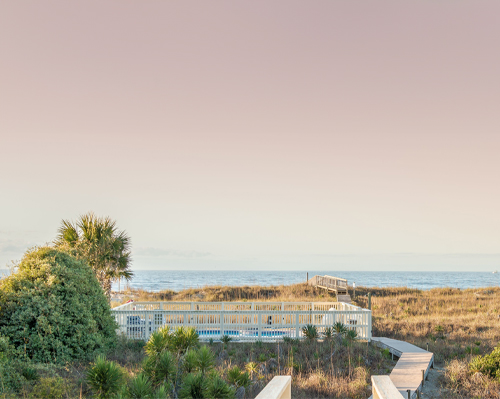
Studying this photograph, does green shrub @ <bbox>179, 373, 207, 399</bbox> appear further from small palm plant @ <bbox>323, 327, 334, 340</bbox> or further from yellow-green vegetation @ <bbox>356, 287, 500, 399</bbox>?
small palm plant @ <bbox>323, 327, 334, 340</bbox>

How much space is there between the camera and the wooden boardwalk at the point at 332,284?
102 feet

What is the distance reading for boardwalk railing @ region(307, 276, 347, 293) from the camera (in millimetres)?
31172

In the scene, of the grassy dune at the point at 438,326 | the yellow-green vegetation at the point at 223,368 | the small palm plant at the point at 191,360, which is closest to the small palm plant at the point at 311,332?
the yellow-green vegetation at the point at 223,368

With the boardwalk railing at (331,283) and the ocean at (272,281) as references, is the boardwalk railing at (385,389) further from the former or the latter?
the ocean at (272,281)

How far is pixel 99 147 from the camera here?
76.4ft

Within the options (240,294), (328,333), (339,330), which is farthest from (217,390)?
(240,294)

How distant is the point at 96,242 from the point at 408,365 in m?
11.0

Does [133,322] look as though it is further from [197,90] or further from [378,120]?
[378,120]

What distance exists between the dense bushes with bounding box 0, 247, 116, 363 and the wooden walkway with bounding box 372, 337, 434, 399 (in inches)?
281

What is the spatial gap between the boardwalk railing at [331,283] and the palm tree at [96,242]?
20397 millimetres

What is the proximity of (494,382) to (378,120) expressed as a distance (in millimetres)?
18123

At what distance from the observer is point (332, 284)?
1283 inches

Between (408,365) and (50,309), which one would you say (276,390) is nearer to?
(50,309)

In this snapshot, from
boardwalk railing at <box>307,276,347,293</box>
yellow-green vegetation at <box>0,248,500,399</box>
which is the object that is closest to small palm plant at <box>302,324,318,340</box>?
yellow-green vegetation at <box>0,248,500,399</box>
